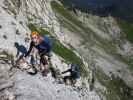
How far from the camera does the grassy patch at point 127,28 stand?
170250mm

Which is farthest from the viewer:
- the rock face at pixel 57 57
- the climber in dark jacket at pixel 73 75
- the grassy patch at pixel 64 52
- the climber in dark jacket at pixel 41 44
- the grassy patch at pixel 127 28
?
the grassy patch at pixel 127 28

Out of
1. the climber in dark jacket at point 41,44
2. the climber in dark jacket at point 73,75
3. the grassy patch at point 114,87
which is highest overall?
the climber in dark jacket at point 41,44

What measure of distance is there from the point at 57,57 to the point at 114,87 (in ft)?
144

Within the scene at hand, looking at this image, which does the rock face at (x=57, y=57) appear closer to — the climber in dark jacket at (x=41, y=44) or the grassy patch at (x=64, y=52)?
the grassy patch at (x=64, y=52)

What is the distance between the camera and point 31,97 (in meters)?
33.3

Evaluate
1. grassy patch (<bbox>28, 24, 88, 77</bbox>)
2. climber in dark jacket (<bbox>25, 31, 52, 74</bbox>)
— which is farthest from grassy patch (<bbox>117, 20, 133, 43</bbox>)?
climber in dark jacket (<bbox>25, 31, 52, 74</bbox>)

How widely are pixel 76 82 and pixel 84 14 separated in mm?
97630

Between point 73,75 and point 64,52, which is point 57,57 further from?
point 64,52

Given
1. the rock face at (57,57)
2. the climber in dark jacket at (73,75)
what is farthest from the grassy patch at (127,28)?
the climber in dark jacket at (73,75)

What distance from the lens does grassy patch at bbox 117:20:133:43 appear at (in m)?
170

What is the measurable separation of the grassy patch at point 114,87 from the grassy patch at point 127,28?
6259 cm

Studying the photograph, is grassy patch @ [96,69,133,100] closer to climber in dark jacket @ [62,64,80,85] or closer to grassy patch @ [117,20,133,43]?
climber in dark jacket @ [62,64,80,85]

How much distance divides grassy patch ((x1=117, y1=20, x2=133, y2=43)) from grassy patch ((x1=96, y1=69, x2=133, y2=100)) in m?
62.6

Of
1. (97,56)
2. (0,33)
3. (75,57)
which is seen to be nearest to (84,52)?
(97,56)
